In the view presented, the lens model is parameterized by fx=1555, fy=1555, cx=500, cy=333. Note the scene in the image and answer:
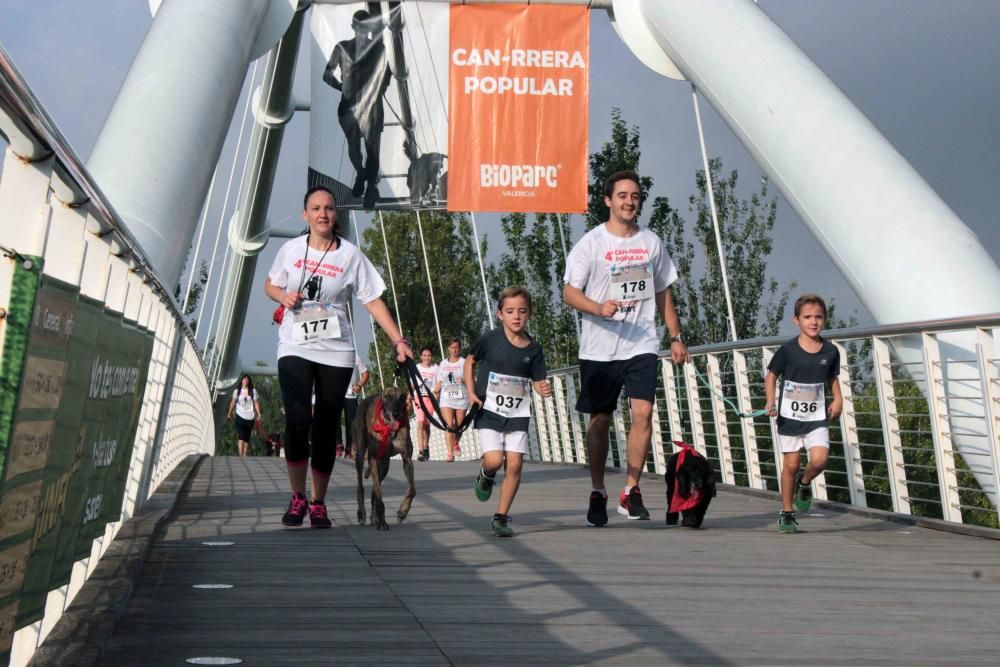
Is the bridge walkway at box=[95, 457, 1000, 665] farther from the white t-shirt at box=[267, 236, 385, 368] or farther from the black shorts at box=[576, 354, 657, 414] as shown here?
the white t-shirt at box=[267, 236, 385, 368]

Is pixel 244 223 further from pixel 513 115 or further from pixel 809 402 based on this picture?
pixel 809 402

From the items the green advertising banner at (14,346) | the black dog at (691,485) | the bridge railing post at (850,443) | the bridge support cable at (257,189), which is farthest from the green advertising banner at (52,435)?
the bridge support cable at (257,189)

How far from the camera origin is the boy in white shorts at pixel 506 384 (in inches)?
303

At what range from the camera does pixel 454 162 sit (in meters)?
18.7

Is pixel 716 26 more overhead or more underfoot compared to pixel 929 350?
more overhead

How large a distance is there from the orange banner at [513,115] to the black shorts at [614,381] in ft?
32.9

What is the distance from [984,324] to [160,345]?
4014 mm

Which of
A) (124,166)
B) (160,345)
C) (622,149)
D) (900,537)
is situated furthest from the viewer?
(622,149)

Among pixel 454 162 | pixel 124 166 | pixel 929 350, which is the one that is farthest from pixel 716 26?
pixel 929 350

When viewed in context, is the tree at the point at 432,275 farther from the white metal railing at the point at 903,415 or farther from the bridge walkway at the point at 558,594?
the bridge walkway at the point at 558,594

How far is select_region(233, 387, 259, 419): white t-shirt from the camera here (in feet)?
86.5

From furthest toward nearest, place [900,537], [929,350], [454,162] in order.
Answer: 1. [454,162]
2. [929,350]
3. [900,537]

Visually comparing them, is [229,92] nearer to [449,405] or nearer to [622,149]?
[449,405]

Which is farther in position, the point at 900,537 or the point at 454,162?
the point at 454,162
